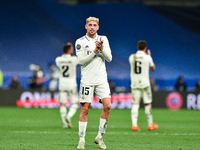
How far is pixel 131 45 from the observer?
3122cm

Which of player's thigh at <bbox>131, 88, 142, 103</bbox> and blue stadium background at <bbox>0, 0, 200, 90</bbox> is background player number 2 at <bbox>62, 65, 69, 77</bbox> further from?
blue stadium background at <bbox>0, 0, 200, 90</bbox>

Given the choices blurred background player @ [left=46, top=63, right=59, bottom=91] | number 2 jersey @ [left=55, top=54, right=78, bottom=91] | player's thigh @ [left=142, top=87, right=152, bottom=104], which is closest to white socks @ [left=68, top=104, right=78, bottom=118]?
number 2 jersey @ [left=55, top=54, right=78, bottom=91]

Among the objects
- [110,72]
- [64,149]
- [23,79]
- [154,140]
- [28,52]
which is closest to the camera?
[64,149]

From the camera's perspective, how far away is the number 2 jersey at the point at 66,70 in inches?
475

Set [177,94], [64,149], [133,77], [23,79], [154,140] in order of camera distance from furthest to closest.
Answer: [23,79] < [177,94] < [133,77] < [154,140] < [64,149]

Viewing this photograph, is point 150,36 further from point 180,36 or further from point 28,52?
point 28,52

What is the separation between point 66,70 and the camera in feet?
39.7

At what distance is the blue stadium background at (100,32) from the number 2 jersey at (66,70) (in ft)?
55.3

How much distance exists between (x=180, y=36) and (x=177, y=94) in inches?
445

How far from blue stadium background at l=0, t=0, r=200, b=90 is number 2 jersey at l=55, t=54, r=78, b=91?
16855mm

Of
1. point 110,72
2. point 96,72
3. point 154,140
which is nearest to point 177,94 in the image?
point 110,72

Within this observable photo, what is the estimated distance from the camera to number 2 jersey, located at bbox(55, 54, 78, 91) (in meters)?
12.1

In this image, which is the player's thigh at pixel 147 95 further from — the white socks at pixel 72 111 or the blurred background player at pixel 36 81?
the blurred background player at pixel 36 81

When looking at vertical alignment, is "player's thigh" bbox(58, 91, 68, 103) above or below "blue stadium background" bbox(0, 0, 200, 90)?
below
